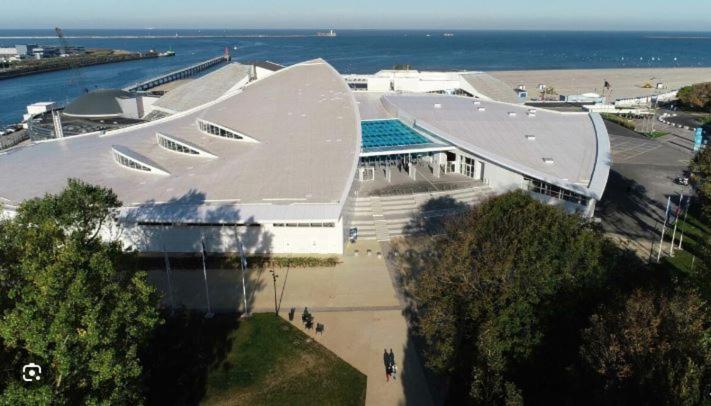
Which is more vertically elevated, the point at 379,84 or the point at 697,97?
the point at 379,84

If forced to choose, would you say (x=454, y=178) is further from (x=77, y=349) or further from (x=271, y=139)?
(x=77, y=349)

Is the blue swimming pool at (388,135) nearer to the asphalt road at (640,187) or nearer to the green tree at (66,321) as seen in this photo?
the asphalt road at (640,187)

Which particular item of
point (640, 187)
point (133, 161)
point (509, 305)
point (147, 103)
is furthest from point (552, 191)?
point (147, 103)

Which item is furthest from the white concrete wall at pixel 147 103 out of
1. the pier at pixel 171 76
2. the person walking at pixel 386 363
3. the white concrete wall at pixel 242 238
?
the person walking at pixel 386 363

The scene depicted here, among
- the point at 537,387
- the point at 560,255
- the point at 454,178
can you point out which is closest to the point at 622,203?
the point at 454,178

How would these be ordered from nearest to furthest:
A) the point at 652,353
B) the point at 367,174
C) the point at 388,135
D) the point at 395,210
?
the point at 652,353 < the point at 395,210 < the point at 367,174 < the point at 388,135

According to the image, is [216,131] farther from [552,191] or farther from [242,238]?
[552,191]

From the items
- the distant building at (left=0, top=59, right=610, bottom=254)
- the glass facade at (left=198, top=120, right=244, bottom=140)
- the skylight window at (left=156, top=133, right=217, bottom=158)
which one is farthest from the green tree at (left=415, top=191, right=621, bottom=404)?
the glass facade at (left=198, top=120, right=244, bottom=140)
